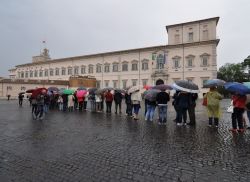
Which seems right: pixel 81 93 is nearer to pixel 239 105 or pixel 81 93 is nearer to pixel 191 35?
pixel 239 105

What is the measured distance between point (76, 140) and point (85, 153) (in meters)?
1.61

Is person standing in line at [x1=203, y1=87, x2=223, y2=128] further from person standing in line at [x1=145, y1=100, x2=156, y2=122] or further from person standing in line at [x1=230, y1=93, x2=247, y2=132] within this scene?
person standing in line at [x1=145, y1=100, x2=156, y2=122]

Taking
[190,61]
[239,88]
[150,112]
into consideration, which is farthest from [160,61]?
[239,88]

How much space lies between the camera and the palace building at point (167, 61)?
46500 millimetres

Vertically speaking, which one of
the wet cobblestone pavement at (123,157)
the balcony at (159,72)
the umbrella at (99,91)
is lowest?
the wet cobblestone pavement at (123,157)

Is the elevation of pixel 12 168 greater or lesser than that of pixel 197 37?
lesser

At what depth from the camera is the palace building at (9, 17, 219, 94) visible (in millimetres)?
46500

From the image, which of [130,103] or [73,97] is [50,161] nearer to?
[130,103]

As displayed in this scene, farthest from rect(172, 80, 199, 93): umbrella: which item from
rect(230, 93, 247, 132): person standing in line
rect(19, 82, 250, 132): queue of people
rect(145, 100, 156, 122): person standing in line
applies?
rect(145, 100, 156, 122): person standing in line

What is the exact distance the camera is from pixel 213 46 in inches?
1789

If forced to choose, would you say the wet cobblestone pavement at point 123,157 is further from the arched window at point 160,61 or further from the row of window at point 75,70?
the row of window at point 75,70

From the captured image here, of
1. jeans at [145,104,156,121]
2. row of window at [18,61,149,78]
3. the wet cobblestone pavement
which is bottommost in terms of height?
the wet cobblestone pavement

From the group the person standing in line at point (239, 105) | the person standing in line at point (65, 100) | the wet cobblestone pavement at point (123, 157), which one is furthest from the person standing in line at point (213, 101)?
the person standing in line at point (65, 100)

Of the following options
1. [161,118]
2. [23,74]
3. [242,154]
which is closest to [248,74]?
[23,74]
